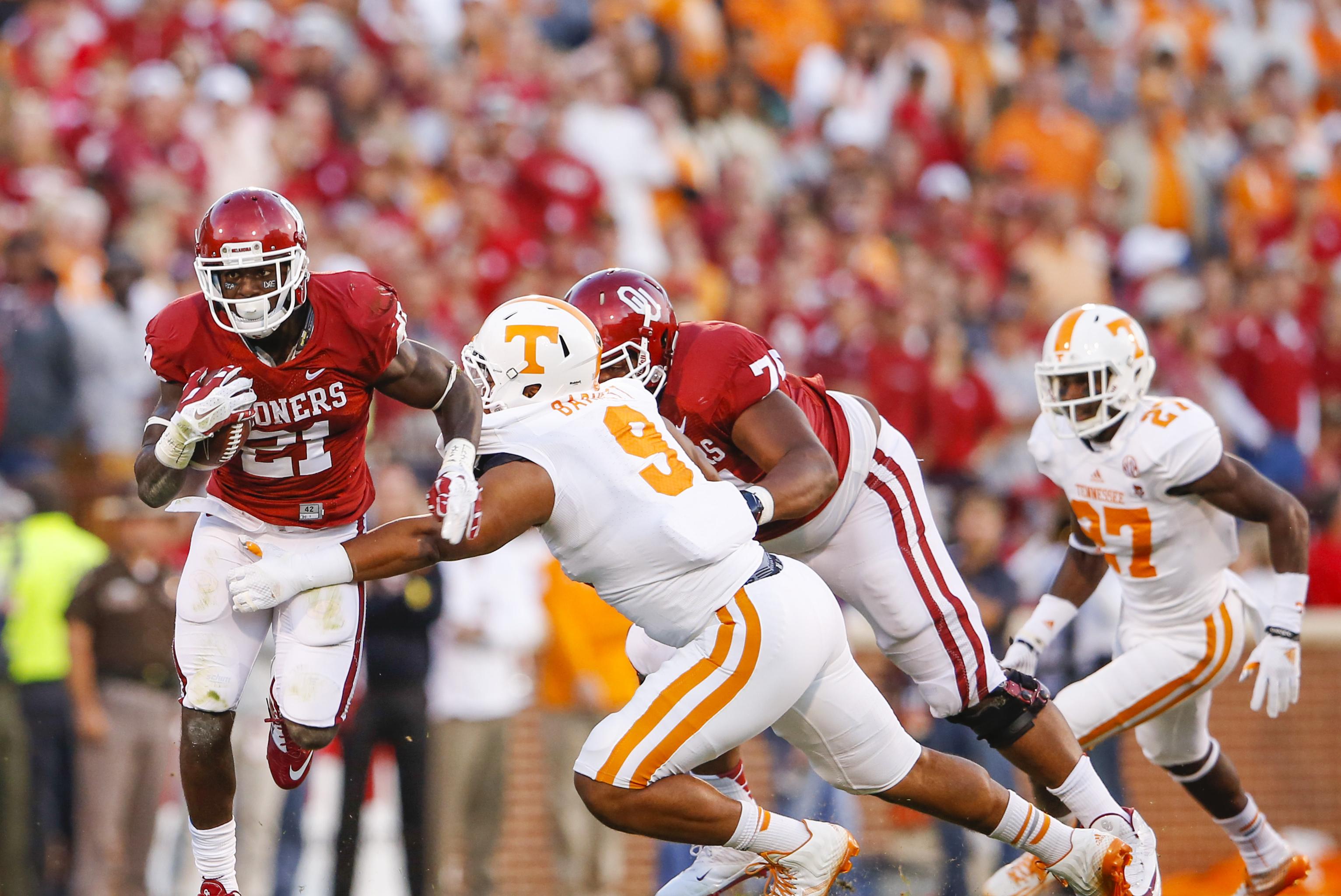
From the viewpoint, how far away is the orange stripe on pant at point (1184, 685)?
6.40 metres

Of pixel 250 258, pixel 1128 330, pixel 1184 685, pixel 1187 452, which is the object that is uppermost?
pixel 250 258

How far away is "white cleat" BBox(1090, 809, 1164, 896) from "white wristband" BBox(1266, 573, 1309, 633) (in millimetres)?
943

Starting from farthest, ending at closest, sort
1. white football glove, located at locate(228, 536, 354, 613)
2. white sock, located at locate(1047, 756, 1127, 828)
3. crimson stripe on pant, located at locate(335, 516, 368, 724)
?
white sock, located at locate(1047, 756, 1127, 828) → crimson stripe on pant, located at locate(335, 516, 368, 724) → white football glove, located at locate(228, 536, 354, 613)

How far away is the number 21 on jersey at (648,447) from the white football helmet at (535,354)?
0.58 ft

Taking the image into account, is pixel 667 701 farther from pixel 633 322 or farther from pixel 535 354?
pixel 633 322

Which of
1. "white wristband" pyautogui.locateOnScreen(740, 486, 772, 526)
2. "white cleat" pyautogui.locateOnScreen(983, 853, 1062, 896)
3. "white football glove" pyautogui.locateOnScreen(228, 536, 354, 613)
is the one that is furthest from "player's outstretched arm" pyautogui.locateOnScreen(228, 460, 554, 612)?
"white cleat" pyautogui.locateOnScreen(983, 853, 1062, 896)

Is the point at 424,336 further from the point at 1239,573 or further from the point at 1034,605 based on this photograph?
the point at 1239,573

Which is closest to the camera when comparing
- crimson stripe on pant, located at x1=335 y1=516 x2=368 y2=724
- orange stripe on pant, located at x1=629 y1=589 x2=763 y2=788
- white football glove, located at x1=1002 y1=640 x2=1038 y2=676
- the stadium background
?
orange stripe on pant, located at x1=629 y1=589 x2=763 y2=788

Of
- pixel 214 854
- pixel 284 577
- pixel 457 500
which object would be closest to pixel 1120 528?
pixel 457 500

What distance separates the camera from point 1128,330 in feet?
21.3

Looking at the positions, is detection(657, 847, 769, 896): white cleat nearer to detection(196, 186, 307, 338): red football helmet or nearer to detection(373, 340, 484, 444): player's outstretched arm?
detection(373, 340, 484, 444): player's outstretched arm

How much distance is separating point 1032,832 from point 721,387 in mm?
1717

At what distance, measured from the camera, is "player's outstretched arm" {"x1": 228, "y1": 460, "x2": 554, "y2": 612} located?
16.0ft

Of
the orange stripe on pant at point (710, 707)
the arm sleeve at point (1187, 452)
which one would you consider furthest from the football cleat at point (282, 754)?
the arm sleeve at point (1187, 452)
